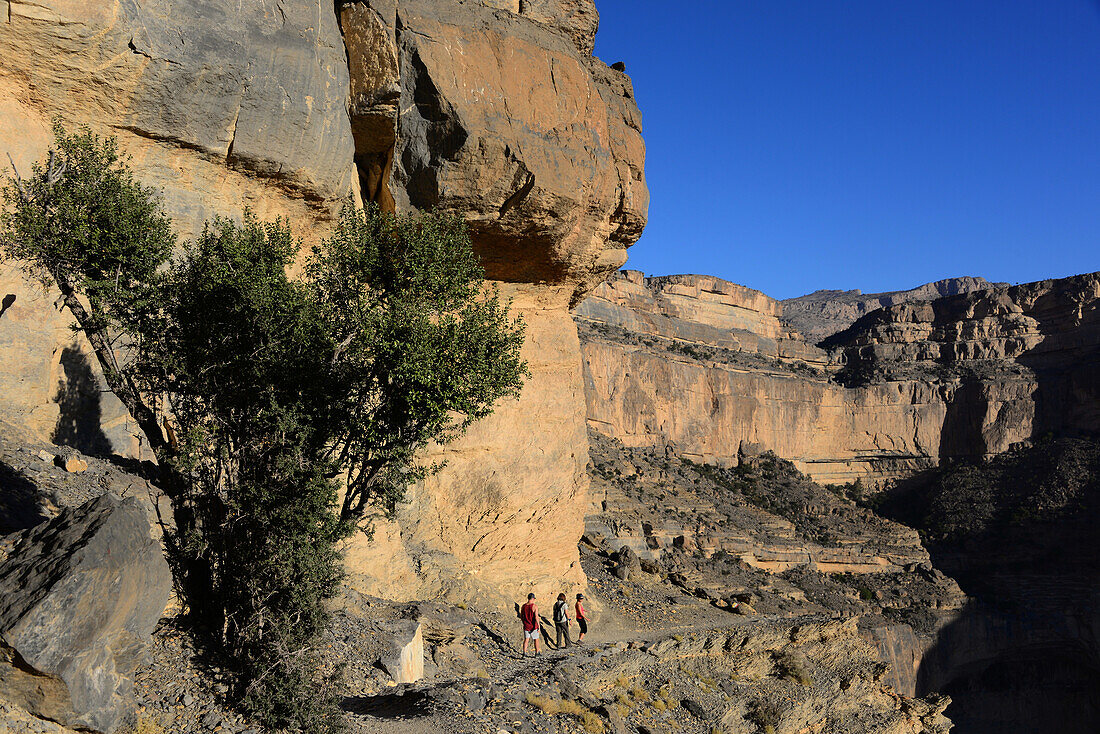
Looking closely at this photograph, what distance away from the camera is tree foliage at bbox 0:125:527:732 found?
379 inches

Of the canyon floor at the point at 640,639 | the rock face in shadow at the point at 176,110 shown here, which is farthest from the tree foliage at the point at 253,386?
the rock face in shadow at the point at 176,110

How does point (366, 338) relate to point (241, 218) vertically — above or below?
below

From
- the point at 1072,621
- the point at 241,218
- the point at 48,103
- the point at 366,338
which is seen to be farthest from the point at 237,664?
the point at 1072,621

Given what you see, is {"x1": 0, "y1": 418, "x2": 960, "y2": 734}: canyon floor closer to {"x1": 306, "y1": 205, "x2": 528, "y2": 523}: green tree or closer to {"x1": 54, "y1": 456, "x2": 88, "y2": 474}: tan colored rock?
A: {"x1": 54, "y1": 456, "x2": 88, "y2": 474}: tan colored rock

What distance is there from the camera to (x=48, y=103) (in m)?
12.4

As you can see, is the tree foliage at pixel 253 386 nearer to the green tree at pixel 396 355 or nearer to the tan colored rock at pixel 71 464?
the green tree at pixel 396 355

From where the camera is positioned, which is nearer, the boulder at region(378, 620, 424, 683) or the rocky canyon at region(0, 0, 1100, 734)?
the rocky canyon at region(0, 0, 1100, 734)

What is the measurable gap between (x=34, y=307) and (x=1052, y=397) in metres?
84.3

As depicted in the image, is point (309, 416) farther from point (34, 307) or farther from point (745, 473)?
point (745, 473)

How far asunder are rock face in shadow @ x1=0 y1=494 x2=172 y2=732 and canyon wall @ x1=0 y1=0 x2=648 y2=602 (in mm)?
5853

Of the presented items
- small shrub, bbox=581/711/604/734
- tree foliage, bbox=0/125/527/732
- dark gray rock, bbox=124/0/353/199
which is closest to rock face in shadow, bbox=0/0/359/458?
dark gray rock, bbox=124/0/353/199

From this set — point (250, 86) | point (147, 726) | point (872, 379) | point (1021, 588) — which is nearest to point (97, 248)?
point (250, 86)

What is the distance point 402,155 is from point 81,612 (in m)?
12.1

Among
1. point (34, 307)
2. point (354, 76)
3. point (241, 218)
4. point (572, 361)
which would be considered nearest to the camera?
point (34, 307)
